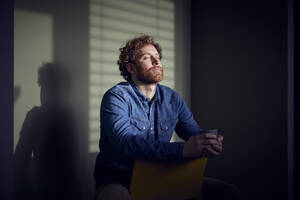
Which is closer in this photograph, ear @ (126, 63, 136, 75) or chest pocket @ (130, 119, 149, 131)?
chest pocket @ (130, 119, 149, 131)

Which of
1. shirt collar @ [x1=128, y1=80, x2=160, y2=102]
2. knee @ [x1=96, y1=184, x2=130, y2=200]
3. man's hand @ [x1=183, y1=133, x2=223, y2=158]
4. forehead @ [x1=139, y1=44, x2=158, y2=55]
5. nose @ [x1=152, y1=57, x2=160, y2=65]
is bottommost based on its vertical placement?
knee @ [x1=96, y1=184, x2=130, y2=200]

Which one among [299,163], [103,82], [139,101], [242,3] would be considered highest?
[242,3]

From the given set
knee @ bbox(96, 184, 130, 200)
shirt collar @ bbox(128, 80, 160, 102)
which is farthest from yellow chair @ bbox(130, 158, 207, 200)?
shirt collar @ bbox(128, 80, 160, 102)

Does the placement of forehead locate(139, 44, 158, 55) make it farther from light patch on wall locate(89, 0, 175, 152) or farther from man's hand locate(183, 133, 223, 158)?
man's hand locate(183, 133, 223, 158)

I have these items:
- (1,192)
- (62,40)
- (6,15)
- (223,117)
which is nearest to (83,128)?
(62,40)

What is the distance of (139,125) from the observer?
4.49 ft

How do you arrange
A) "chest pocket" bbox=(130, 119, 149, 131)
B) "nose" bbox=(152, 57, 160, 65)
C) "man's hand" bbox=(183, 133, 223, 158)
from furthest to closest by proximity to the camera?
"nose" bbox=(152, 57, 160, 65) → "chest pocket" bbox=(130, 119, 149, 131) → "man's hand" bbox=(183, 133, 223, 158)

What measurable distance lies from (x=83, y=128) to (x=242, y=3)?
55.4 inches

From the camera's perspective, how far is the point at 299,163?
1.49 meters

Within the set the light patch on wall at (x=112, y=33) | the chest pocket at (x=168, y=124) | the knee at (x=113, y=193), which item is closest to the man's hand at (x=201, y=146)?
the knee at (x=113, y=193)

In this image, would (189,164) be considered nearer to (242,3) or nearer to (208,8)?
(242,3)

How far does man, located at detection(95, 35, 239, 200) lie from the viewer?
1.07 meters

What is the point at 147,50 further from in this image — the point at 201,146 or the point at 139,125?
the point at 201,146

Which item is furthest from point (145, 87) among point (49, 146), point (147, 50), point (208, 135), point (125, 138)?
point (49, 146)
